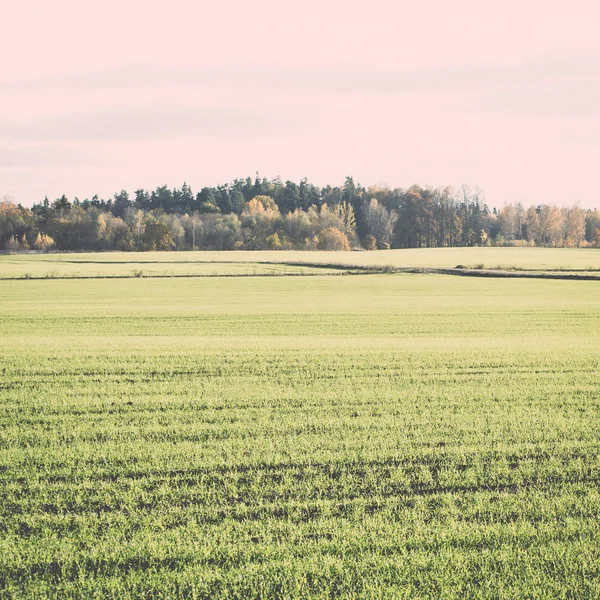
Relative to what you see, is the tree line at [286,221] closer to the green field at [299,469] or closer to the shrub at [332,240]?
the shrub at [332,240]

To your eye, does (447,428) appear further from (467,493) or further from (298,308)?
(298,308)

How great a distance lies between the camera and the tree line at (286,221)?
123125mm

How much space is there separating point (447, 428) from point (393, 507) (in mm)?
2967

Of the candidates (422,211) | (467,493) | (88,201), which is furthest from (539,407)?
(88,201)

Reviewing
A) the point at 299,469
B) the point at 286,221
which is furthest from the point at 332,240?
the point at 299,469

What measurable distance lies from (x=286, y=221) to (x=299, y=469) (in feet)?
407

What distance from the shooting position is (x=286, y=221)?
130250 millimetres

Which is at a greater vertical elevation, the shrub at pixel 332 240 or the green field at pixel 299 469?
the shrub at pixel 332 240

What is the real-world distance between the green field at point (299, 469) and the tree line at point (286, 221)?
10558 cm

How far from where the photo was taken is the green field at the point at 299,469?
528 centimetres

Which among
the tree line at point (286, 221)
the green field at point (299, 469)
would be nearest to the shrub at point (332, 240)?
→ the tree line at point (286, 221)

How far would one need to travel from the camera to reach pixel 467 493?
6.73m

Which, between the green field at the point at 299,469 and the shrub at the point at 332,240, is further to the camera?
the shrub at the point at 332,240

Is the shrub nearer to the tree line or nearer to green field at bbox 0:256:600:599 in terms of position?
the tree line
